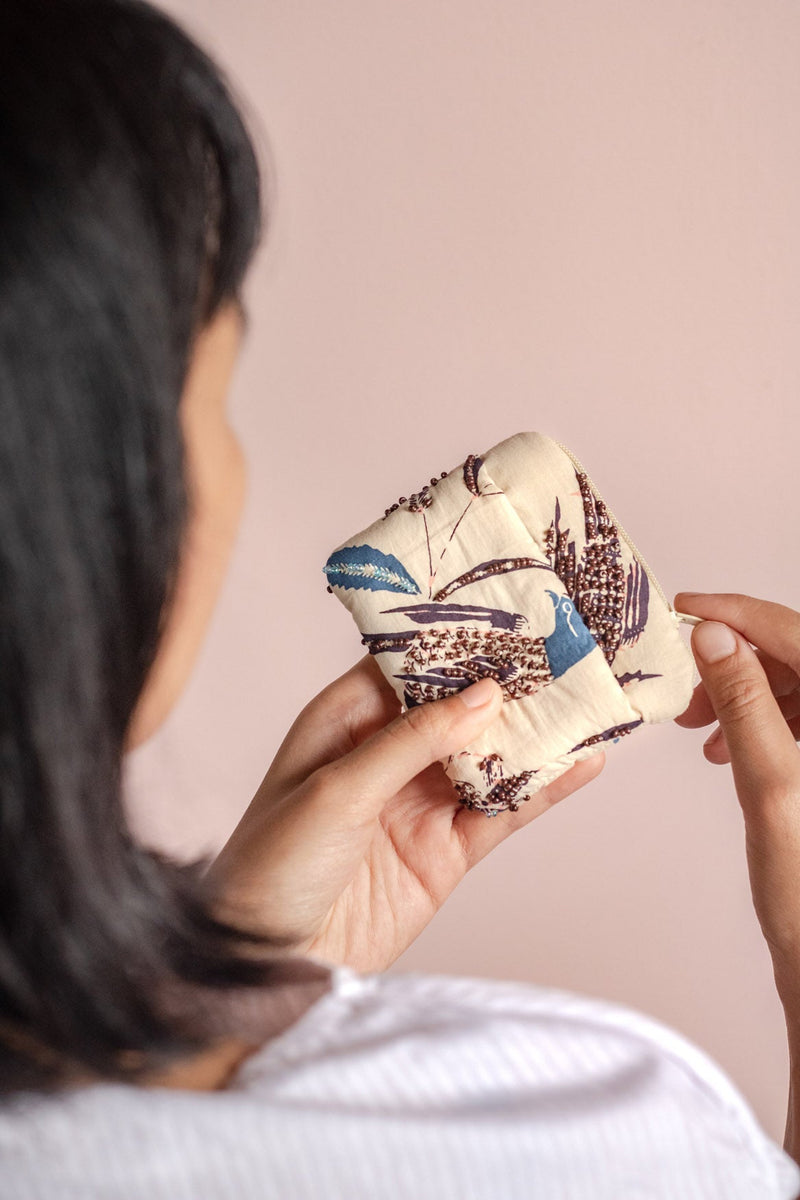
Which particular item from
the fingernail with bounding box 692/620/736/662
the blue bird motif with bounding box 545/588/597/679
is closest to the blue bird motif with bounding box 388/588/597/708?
the blue bird motif with bounding box 545/588/597/679

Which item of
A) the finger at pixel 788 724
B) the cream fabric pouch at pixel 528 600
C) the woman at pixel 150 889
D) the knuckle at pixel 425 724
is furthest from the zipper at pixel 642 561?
the woman at pixel 150 889

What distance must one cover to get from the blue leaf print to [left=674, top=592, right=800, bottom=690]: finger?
286 mm

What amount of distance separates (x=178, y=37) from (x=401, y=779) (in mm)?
597

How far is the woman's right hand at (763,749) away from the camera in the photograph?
878mm

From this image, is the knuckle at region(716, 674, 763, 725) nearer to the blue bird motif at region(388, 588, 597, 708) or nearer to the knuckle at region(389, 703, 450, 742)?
the blue bird motif at region(388, 588, 597, 708)

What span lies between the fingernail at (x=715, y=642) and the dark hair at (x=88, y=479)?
558 mm

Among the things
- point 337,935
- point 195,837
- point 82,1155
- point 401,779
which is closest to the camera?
point 82,1155

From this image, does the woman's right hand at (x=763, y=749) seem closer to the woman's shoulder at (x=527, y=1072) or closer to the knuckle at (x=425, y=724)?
the knuckle at (x=425, y=724)

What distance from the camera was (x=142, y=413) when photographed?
480 millimetres

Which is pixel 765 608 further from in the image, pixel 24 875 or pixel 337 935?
pixel 24 875

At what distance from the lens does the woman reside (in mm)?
441

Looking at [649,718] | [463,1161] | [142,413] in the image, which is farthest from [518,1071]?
[649,718]

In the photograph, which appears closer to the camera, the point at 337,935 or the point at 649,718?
the point at 649,718

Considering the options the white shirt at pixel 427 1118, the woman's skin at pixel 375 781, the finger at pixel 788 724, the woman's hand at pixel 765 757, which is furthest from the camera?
the finger at pixel 788 724
